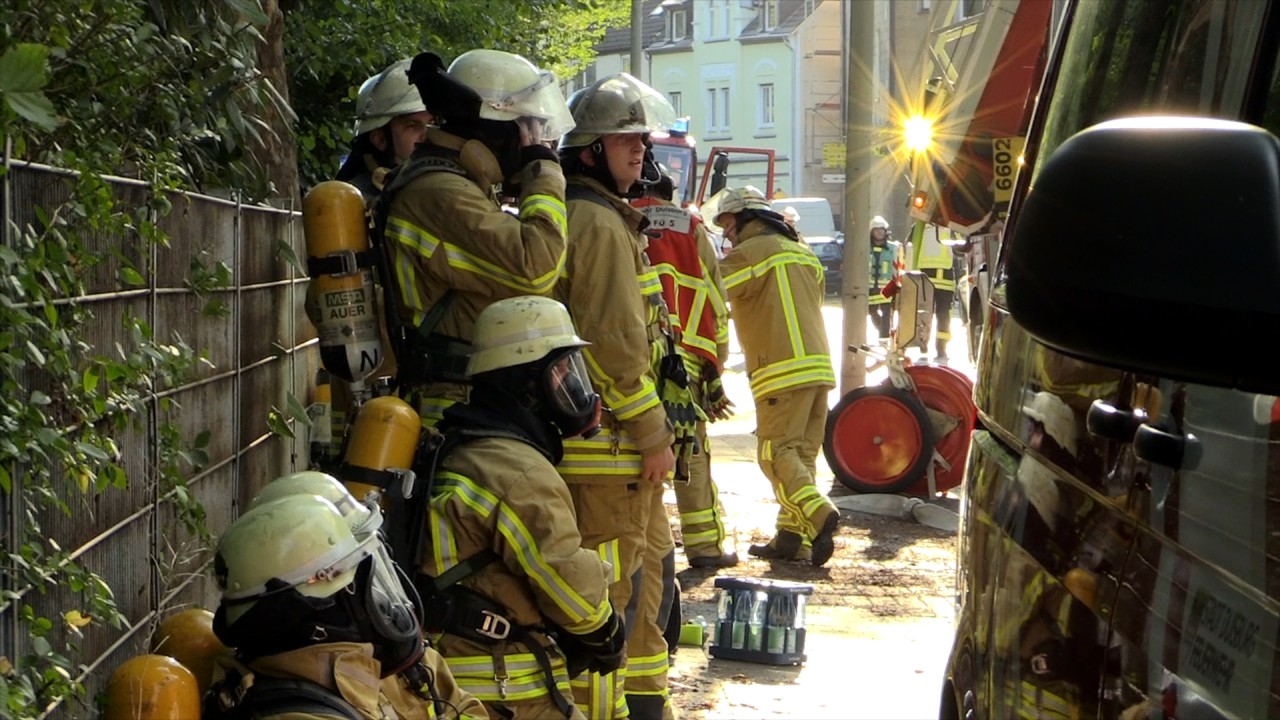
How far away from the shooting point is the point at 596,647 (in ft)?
14.1

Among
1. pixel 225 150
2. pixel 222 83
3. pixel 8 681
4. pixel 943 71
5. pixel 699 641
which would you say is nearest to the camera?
pixel 8 681

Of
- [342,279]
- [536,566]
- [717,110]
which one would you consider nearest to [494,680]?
[536,566]

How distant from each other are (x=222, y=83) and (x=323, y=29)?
3671 millimetres

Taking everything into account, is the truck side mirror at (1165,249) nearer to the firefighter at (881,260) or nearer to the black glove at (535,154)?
the black glove at (535,154)

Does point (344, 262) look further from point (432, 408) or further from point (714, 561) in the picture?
point (714, 561)

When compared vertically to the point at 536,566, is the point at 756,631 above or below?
below

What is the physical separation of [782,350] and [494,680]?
4.90 m

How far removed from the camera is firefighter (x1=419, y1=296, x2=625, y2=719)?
4.09m

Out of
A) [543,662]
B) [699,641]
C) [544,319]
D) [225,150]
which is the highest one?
[225,150]

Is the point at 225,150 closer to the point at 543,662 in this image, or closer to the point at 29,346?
the point at 543,662

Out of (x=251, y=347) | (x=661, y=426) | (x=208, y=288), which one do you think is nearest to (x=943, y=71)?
(x=661, y=426)

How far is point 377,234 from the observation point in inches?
203

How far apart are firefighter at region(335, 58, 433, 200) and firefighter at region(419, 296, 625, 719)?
1.92 meters

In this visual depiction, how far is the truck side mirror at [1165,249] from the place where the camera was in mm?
1423
